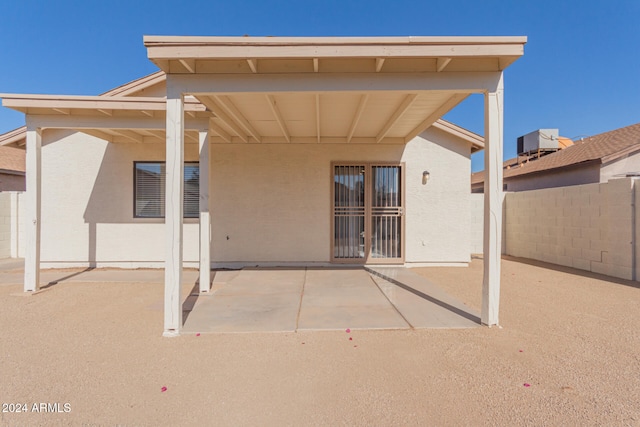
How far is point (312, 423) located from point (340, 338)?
1376 mm

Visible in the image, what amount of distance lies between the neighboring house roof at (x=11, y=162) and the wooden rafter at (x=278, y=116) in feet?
39.2

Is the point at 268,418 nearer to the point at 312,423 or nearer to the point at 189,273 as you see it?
the point at 312,423

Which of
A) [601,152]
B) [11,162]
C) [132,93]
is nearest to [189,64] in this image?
[132,93]

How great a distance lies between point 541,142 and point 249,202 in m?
16.4

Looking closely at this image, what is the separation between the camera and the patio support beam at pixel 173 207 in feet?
12.1

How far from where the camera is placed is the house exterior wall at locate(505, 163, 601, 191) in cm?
959

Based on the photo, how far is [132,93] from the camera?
23.8 ft

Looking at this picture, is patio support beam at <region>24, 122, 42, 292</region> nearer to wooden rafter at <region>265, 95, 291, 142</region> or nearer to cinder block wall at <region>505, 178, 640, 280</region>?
wooden rafter at <region>265, 95, 291, 142</region>

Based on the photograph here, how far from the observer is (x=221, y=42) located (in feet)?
11.5

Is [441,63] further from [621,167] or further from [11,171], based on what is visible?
[11,171]

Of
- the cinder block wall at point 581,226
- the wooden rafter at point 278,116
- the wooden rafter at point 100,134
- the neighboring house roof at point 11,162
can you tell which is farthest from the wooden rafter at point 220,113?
the neighboring house roof at point 11,162

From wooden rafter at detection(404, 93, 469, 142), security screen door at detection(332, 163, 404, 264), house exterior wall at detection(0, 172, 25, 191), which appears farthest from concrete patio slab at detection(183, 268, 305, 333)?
house exterior wall at detection(0, 172, 25, 191)

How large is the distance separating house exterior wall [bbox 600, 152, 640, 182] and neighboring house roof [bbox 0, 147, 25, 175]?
2001 centimetres

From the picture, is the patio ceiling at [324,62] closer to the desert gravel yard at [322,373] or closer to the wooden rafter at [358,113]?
the wooden rafter at [358,113]
